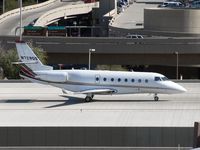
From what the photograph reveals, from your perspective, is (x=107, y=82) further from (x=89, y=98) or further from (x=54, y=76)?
(x=54, y=76)

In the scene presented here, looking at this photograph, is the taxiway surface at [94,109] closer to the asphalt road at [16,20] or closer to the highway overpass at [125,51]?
the highway overpass at [125,51]

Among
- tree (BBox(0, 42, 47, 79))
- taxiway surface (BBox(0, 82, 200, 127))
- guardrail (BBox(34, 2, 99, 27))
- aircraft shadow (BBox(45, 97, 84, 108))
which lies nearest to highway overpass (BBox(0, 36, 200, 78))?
tree (BBox(0, 42, 47, 79))

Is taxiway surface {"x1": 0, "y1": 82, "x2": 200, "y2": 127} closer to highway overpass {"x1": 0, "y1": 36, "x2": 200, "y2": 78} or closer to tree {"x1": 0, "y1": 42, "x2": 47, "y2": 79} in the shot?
tree {"x1": 0, "y1": 42, "x2": 47, "y2": 79}

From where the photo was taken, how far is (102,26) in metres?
131

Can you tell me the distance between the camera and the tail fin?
156ft

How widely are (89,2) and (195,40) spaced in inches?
3226

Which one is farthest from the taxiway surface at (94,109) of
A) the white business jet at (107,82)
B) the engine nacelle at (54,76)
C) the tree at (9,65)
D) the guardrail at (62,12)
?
the guardrail at (62,12)

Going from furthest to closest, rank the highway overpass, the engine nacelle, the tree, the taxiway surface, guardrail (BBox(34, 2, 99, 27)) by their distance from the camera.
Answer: guardrail (BBox(34, 2, 99, 27)) → the highway overpass → the tree → the engine nacelle → the taxiway surface

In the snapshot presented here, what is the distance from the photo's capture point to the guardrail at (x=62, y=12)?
12141 cm

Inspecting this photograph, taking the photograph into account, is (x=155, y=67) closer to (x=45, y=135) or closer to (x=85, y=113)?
(x=85, y=113)

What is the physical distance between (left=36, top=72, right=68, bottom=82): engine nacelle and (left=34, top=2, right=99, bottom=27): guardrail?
67752 millimetres

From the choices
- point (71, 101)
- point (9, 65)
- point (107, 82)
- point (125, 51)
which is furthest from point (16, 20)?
point (107, 82)

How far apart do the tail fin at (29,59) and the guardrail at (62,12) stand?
6608cm

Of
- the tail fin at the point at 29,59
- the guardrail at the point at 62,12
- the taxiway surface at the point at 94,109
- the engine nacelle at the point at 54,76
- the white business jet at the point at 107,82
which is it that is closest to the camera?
the taxiway surface at the point at 94,109
